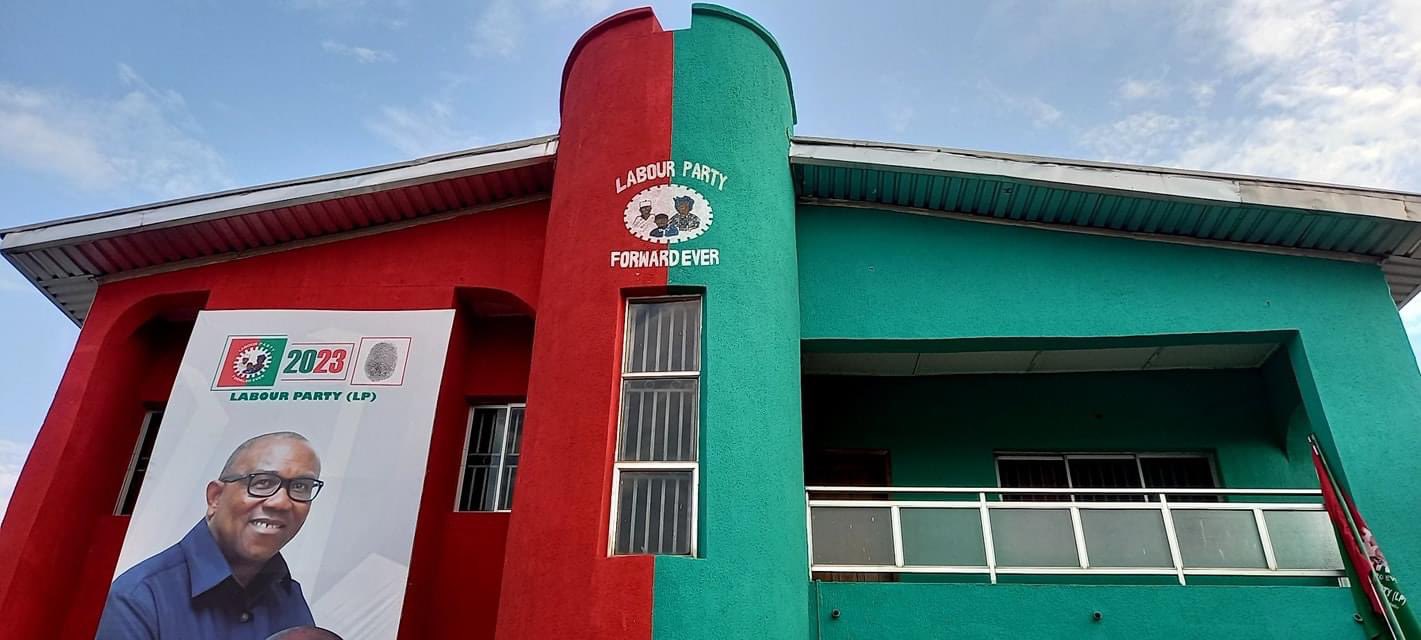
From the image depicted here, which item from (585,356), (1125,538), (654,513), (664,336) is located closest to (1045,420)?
(1125,538)

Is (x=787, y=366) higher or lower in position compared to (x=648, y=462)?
higher

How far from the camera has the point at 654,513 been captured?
27.4ft

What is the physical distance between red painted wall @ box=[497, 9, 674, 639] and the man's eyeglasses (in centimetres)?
308

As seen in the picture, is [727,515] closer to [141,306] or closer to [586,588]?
[586,588]

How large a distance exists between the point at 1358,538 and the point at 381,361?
10.2 m

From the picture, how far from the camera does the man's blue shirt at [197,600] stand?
9.77 metres

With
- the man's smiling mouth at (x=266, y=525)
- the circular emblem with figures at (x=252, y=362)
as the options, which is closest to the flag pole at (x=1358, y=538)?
the man's smiling mouth at (x=266, y=525)

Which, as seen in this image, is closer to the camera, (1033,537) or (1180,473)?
(1033,537)

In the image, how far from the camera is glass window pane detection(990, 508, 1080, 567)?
9469 mm

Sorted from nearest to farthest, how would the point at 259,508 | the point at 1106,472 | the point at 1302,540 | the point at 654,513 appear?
the point at 654,513 < the point at 1302,540 < the point at 259,508 < the point at 1106,472

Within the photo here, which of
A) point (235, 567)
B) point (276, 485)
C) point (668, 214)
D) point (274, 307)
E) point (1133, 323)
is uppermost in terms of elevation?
point (668, 214)

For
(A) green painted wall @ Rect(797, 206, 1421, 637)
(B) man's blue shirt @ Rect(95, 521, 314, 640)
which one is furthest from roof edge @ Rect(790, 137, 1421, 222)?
(B) man's blue shirt @ Rect(95, 521, 314, 640)

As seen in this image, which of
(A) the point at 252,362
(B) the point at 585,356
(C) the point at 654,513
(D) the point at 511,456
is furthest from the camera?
(D) the point at 511,456

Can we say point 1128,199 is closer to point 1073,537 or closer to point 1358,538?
point 1073,537
